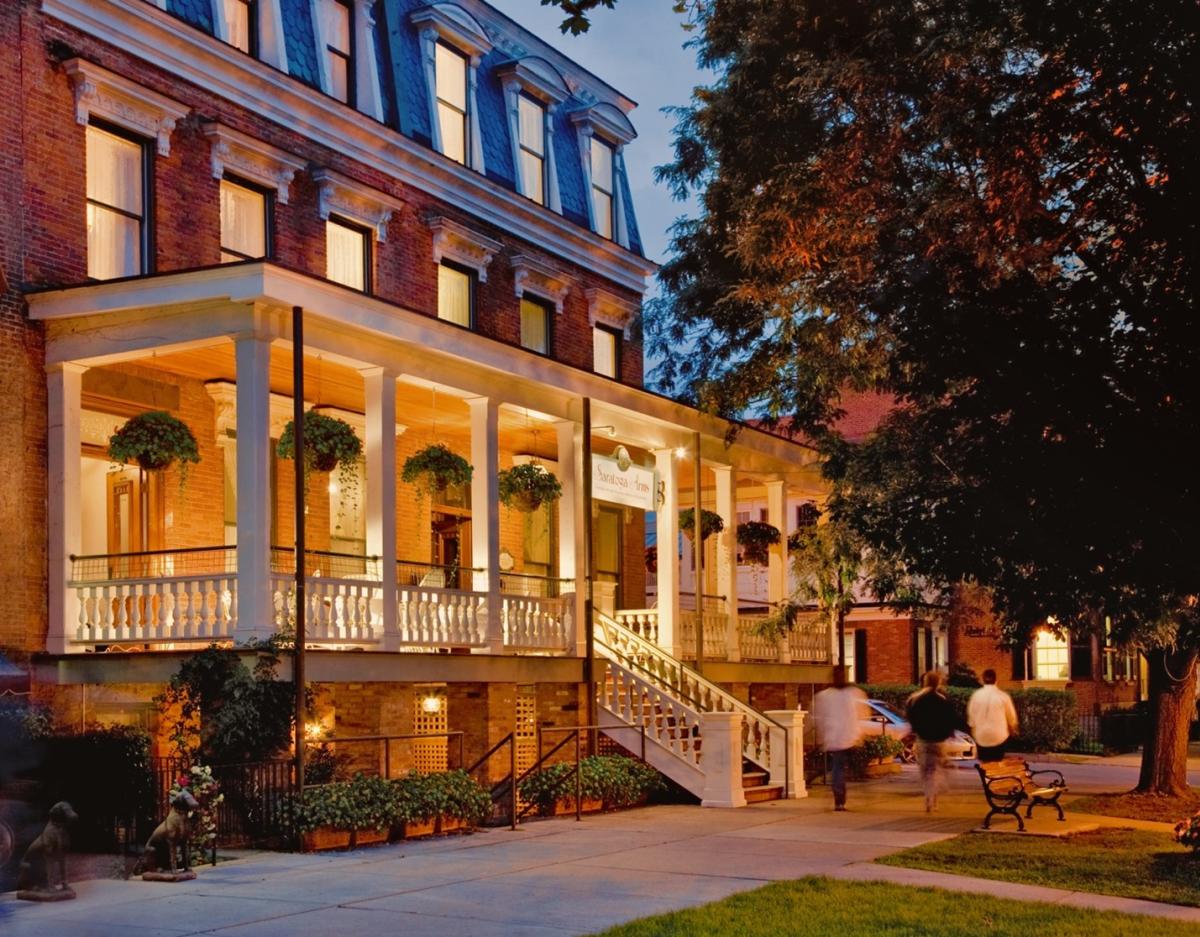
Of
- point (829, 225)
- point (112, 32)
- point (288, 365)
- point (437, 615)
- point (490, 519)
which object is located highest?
point (112, 32)

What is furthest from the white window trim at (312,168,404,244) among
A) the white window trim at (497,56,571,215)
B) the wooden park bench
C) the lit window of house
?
the lit window of house

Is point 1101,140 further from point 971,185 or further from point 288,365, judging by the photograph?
point 288,365

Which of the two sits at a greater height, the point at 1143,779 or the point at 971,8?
the point at 971,8

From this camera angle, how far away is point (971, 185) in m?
17.6

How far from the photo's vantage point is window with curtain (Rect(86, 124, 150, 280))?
1928 centimetres

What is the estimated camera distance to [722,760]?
20750 mm

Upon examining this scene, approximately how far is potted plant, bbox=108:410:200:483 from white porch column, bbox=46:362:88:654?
112 centimetres

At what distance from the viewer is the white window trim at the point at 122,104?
1889cm

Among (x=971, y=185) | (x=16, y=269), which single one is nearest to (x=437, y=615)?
(x=16, y=269)

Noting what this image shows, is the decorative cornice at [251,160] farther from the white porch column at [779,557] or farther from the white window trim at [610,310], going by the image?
the white porch column at [779,557]

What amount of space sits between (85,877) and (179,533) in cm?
696

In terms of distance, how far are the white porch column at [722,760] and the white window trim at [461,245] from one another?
8.90 meters

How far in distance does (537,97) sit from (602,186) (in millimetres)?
2599

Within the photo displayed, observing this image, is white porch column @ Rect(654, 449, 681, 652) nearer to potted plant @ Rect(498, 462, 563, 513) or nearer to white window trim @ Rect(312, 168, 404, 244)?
potted plant @ Rect(498, 462, 563, 513)
